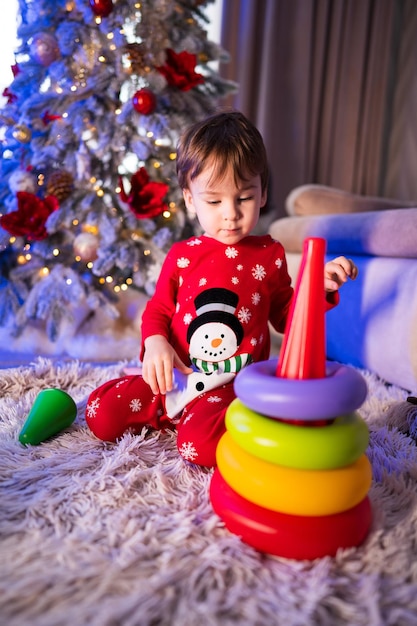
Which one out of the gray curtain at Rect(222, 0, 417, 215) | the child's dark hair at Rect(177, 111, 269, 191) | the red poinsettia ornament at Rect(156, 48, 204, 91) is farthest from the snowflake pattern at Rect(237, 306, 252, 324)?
the gray curtain at Rect(222, 0, 417, 215)

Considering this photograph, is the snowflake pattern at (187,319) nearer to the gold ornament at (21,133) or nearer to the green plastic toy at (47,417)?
the green plastic toy at (47,417)

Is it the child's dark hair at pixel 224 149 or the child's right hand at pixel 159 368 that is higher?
the child's dark hair at pixel 224 149

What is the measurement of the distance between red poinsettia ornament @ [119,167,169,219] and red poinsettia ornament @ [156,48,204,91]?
0.98ft

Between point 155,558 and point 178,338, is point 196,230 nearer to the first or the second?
point 178,338

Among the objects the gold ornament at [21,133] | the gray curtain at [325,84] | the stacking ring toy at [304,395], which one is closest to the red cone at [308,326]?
the stacking ring toy at [304,395]

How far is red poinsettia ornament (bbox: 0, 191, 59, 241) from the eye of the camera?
4.93 ft

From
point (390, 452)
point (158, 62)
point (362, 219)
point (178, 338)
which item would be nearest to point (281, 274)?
point (178, 338)

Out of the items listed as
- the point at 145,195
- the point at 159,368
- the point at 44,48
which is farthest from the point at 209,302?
the point at 44,48

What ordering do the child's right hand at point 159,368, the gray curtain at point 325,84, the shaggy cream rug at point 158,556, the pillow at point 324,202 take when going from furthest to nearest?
1. the gray curtain at point 325,84
2. the pillow at point 324,202
3. the child's right hand at point 159,368
4. the shaggy cream rug at point 158,556

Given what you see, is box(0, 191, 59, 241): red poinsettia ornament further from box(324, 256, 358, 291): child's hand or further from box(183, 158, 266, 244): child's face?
box(324, 256, 358, 291): child's hand

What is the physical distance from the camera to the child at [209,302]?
860 millimetres

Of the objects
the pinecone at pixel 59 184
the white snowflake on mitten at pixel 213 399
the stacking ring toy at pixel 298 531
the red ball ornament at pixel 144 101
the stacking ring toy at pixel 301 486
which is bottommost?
the stacking ring toy at pixel 298 531

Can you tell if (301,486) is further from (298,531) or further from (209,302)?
(209,302)

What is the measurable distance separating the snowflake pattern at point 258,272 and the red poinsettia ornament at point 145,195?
74 centimetres
